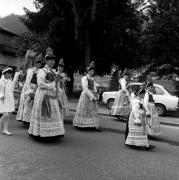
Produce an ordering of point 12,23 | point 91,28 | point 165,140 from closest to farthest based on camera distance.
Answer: point 165,140 → point 91,28 → point 12,23

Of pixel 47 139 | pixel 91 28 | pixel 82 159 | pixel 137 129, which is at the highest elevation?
pixel 91 28

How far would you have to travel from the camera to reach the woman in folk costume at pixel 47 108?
7066 mm

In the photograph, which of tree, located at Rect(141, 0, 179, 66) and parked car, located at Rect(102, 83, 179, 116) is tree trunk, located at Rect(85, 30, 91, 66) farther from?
parked car, located at Rect(102, 83, 179, 116)

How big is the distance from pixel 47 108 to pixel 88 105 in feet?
7.62

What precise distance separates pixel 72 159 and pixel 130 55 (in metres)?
16.7

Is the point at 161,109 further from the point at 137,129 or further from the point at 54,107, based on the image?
the point at 54,107

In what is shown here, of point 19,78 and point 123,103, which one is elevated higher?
point 19,78

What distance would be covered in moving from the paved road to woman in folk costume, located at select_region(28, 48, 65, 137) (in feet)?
0.95

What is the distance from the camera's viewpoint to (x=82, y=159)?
596 centimetres

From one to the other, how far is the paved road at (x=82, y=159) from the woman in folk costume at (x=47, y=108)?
0.29m

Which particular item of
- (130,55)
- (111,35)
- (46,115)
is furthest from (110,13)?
(46,115)

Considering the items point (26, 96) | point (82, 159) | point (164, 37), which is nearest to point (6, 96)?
point (26, 96)

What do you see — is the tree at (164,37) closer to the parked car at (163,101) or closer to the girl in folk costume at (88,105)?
the parked car at (163,101)

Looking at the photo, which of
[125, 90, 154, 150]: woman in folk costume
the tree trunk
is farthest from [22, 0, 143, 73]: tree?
[125, 90, 154, 150]: woman in folk costume
